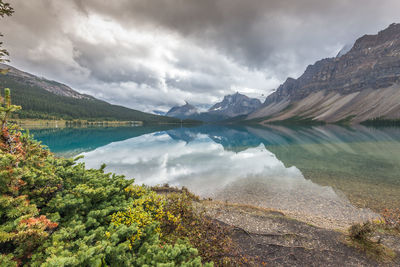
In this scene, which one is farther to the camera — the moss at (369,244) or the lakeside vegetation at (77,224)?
the moss at (369,244)

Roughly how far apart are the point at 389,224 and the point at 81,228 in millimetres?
17633

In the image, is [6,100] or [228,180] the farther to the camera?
[228,180]

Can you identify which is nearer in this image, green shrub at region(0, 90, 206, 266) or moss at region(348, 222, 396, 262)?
green shrub at region(0, 90, 206, 266)

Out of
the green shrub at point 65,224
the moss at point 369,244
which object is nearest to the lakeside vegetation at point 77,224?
the green shrub at point 65,224

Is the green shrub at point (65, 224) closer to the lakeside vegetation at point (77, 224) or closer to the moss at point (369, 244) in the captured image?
the lakeside vegetation at point (77, 224)

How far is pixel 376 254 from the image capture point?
27.9ft

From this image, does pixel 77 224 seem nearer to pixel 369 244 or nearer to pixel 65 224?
pixel 65 224

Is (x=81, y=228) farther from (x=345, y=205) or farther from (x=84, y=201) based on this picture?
(x=345, y=205)

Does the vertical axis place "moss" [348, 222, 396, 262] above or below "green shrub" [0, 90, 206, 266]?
below

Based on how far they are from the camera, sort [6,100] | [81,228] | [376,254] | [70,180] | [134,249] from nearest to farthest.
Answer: [81,228]
[134,249]
[6,100]
[70,180]
[376,254]

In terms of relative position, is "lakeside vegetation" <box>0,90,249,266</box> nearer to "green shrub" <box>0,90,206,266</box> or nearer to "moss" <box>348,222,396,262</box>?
"green shrub" <box>0,90,206,266</box>

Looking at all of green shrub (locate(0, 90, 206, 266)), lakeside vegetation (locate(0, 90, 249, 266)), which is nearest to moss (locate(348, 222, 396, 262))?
lakeside vegetation (locate(0, 90, 249, 266))

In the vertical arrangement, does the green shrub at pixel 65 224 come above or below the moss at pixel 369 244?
above

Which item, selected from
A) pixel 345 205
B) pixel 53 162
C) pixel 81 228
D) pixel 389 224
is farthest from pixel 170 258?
pixel 345 205
